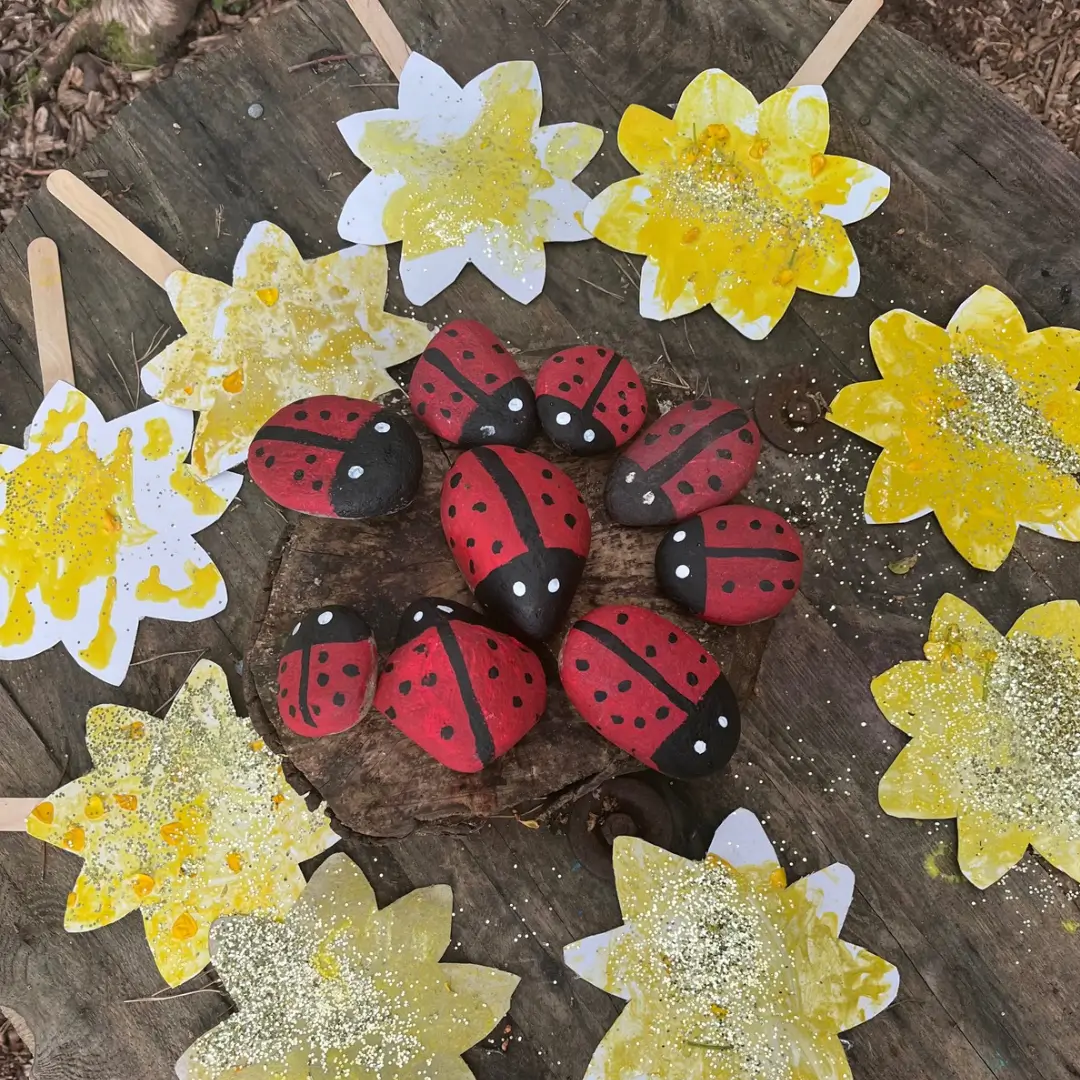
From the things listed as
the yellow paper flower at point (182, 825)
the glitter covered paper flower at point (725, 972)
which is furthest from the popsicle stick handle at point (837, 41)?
the yellow paper flower at point (182, 825)

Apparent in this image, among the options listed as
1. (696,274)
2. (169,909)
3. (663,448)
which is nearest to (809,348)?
(696,274)

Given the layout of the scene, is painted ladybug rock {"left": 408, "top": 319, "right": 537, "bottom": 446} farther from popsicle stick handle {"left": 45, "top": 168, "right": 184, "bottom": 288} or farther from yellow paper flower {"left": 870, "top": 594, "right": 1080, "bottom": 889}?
yellow paper flower {"left": 870, "top": 594, "right": 1080, "bottom": 889}

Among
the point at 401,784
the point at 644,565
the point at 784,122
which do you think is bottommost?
the point at 401,784

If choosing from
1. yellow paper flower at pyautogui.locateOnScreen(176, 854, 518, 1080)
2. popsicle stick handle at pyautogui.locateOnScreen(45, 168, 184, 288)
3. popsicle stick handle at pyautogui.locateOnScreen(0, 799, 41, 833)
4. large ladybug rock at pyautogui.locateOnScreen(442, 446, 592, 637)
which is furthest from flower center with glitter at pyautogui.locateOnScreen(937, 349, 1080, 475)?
popsicle stick handle at pyautogui.locateOnScreen(0, 799, 41, 833)

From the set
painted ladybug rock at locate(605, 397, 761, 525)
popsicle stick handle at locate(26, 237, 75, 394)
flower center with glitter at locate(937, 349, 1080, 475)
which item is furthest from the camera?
popsicle stick handle at locate(26, 237, 75, 394)

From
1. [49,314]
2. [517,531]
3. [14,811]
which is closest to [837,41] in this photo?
[517,531]

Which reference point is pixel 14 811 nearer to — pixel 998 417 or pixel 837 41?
pixel 998 417

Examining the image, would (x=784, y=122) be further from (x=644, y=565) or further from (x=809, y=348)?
(x=644, y=565)
